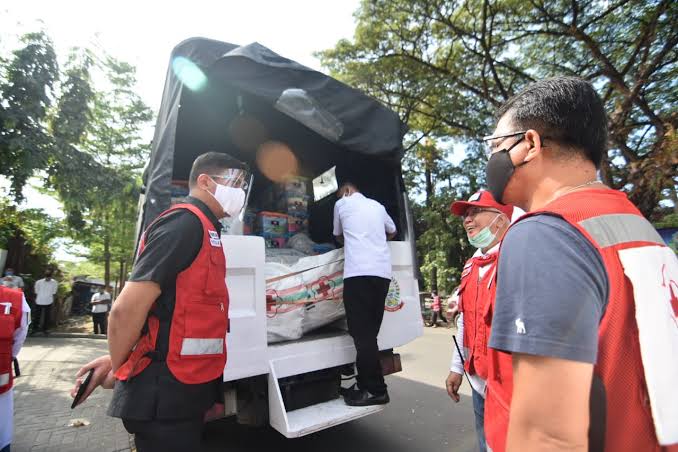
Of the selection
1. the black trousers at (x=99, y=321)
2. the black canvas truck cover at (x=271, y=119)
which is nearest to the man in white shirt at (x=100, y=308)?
the black trousers at (x=99, y=321)

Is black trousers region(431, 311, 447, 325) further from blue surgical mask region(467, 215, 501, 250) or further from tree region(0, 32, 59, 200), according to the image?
tree region(0, 32, 59, 200)

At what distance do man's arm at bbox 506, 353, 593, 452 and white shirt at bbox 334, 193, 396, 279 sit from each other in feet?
6.79

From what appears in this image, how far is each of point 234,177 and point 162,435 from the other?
4.43ft

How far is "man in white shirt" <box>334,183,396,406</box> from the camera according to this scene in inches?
109

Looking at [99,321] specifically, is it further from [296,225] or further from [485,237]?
[485,237]

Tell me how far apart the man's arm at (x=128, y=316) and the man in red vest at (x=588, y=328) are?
4.46 feet

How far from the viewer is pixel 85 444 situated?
11.6 ft

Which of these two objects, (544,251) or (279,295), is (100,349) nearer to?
(279,295)

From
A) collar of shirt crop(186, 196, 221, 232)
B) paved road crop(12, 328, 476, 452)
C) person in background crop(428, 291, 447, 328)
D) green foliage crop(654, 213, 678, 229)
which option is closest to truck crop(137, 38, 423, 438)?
collar of shirt crop(186, 196, 221, 232)

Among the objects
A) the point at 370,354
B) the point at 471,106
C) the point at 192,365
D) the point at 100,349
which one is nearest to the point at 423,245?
the point at 471,106

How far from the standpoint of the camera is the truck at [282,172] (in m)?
2.42

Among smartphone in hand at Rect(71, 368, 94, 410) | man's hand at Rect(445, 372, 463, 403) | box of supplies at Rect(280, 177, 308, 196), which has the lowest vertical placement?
man's hand at Rect(445, 372, 463, 403)

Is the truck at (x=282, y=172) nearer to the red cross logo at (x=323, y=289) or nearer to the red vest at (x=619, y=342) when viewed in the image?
the red cross logo at (x=323, y=289)

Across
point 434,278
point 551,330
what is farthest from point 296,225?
point 434,278
